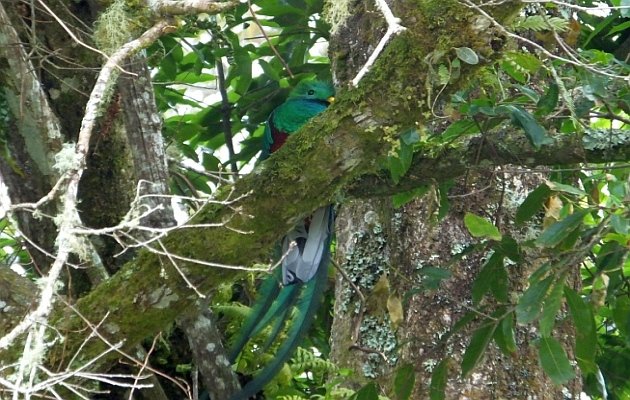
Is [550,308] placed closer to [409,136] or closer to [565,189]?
[565,189]

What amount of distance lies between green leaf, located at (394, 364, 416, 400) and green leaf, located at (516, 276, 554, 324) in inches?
14.4

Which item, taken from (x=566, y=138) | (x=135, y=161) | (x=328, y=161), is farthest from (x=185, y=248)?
(x=566, y=138)

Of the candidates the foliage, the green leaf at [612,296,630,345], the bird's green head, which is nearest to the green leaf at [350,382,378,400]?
the foliage

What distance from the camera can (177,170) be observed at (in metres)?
3.05

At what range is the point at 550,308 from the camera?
204 cm

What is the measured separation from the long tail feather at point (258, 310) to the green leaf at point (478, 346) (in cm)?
76

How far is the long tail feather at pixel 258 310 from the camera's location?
276cm

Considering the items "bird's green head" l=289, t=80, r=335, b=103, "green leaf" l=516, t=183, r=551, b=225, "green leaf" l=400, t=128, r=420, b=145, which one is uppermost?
"green leaf" l=400, t=128, r=420, b=145

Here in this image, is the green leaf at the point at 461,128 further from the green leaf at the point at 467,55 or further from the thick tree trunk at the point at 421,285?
the green leaf at the point at 467,55

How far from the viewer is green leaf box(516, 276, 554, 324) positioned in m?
2.04

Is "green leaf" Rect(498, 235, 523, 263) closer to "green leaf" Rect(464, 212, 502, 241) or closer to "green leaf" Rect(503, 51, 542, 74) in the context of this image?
"green leaf" Rect(464, 212, 502, 241)

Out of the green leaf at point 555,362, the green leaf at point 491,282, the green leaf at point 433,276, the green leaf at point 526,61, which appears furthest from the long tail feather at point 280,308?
the green leaf at point 526,61

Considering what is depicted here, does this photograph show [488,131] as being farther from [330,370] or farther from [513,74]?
[330,370]

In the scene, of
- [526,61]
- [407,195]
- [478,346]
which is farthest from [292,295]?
[526,61]
